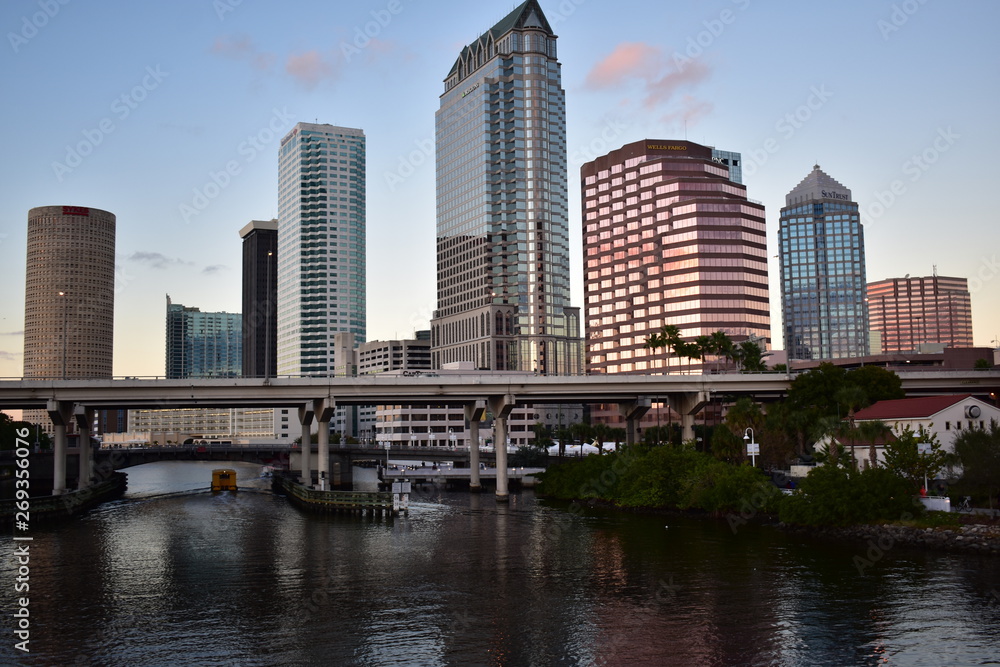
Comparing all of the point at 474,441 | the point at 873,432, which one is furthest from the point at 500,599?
the point at 474,441

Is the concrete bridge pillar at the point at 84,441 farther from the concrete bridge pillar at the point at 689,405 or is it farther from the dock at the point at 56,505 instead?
the concrete bridge pillar at the point at 689,405

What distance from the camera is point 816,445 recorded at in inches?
4043

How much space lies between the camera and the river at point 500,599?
135 ft

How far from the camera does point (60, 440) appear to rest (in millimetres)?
118375

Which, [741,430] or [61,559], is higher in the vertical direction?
[741,430]

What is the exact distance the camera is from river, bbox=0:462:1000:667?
41.1 metres

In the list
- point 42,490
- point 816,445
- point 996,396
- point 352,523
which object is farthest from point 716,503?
point 42,490

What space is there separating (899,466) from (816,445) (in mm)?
23290

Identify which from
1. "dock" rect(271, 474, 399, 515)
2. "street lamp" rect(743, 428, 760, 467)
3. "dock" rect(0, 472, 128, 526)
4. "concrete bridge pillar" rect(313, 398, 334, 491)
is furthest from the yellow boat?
"street lamp" rect(743, 428, 760, 467)

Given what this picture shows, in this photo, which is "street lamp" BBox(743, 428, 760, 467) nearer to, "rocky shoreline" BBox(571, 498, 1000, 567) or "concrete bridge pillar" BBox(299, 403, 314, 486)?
"rocky shoreline" BBox(571, 498, 1000, 567)

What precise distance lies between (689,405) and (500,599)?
88.7 meters

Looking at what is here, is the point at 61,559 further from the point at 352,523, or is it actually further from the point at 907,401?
the point at 907,401

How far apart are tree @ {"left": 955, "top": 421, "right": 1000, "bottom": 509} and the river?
35.5ft

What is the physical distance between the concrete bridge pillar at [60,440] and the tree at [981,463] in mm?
103624
